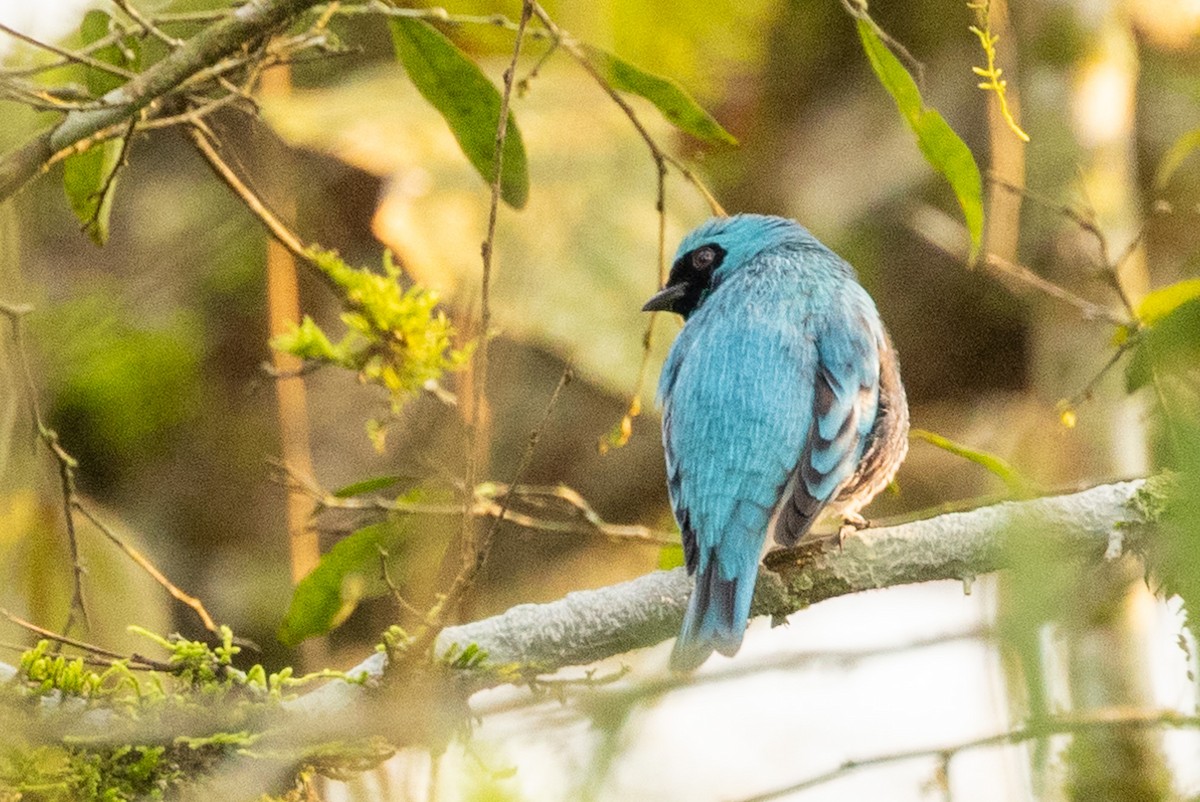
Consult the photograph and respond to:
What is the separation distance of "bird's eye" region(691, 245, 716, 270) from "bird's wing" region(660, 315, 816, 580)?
1.89ft

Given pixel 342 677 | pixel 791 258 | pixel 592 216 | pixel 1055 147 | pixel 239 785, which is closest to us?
pixel 239 785

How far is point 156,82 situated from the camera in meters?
2.60

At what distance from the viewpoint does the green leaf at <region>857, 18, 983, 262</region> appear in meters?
3.11

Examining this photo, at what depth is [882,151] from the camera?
22.9 ft

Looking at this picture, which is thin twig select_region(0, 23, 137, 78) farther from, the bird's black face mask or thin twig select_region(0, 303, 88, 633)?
the bird's black face mask

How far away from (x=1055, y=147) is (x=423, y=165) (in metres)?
2.38

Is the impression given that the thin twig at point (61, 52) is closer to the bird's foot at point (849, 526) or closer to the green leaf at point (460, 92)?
the green leaf at point (460, 92)

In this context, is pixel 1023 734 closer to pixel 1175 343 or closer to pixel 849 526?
pixel 1175 343

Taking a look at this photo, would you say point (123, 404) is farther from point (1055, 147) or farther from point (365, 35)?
point (1055, 147)

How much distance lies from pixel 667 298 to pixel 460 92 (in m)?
0.96

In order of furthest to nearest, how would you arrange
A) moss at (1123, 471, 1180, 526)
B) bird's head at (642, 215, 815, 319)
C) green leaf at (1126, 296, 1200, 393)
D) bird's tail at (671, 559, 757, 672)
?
1. bird's head at (642, 215, 815, 319)
2. moss at (1123, 471, 1180, 526)
3. bird's tail at (671, 559, 757, 672)
4. green leaf at (1126, 296, 1200, 393)

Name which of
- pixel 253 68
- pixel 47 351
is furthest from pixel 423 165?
pixel 253 68

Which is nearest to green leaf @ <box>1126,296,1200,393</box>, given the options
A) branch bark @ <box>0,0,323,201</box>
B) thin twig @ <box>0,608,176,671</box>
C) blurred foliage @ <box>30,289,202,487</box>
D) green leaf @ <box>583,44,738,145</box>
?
green leaf @ <box>583,44,738,145</box>

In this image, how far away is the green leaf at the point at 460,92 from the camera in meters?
3.58
